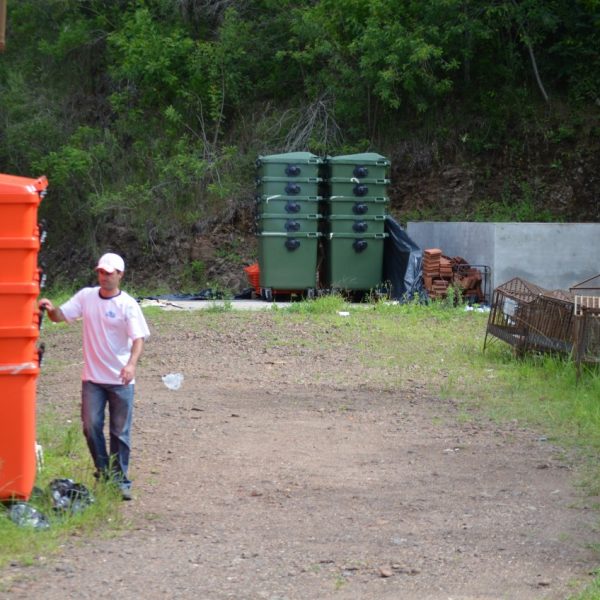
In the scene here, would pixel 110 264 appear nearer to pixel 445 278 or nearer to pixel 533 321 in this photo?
pixel 533 321

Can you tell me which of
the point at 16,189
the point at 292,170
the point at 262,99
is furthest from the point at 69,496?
the point at 262,99

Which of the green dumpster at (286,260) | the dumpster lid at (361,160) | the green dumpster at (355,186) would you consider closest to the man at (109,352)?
the green dumpster at (286,260)

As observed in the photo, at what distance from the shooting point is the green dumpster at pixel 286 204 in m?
19.1

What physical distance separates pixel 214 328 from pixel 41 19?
20.1 meters

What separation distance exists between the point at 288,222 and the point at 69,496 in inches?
509

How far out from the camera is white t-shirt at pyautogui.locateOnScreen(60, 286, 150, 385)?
264 inches

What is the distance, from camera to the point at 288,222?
62.7 feet

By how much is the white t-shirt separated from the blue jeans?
0.26 ft

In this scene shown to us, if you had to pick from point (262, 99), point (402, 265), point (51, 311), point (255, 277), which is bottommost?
point (255, 277)

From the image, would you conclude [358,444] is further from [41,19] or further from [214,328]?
[41,19]

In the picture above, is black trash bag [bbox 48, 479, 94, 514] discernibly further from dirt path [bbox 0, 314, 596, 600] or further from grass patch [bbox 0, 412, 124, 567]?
dirt path [bbox 0, 314, 596, 600]

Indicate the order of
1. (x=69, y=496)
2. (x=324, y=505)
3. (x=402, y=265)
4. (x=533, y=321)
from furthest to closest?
(x=402, y=265)
(x=533, y=321)
(x=324, y=505)
(x=69, y=496)

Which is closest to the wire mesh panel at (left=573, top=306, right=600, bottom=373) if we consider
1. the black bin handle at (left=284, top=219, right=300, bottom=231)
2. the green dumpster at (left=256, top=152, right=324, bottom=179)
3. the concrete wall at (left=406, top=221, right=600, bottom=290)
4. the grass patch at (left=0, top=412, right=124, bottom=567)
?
the grass patch at (left=0, top=412, right=124, bottom=567)

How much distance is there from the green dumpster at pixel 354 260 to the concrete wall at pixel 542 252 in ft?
6.49
